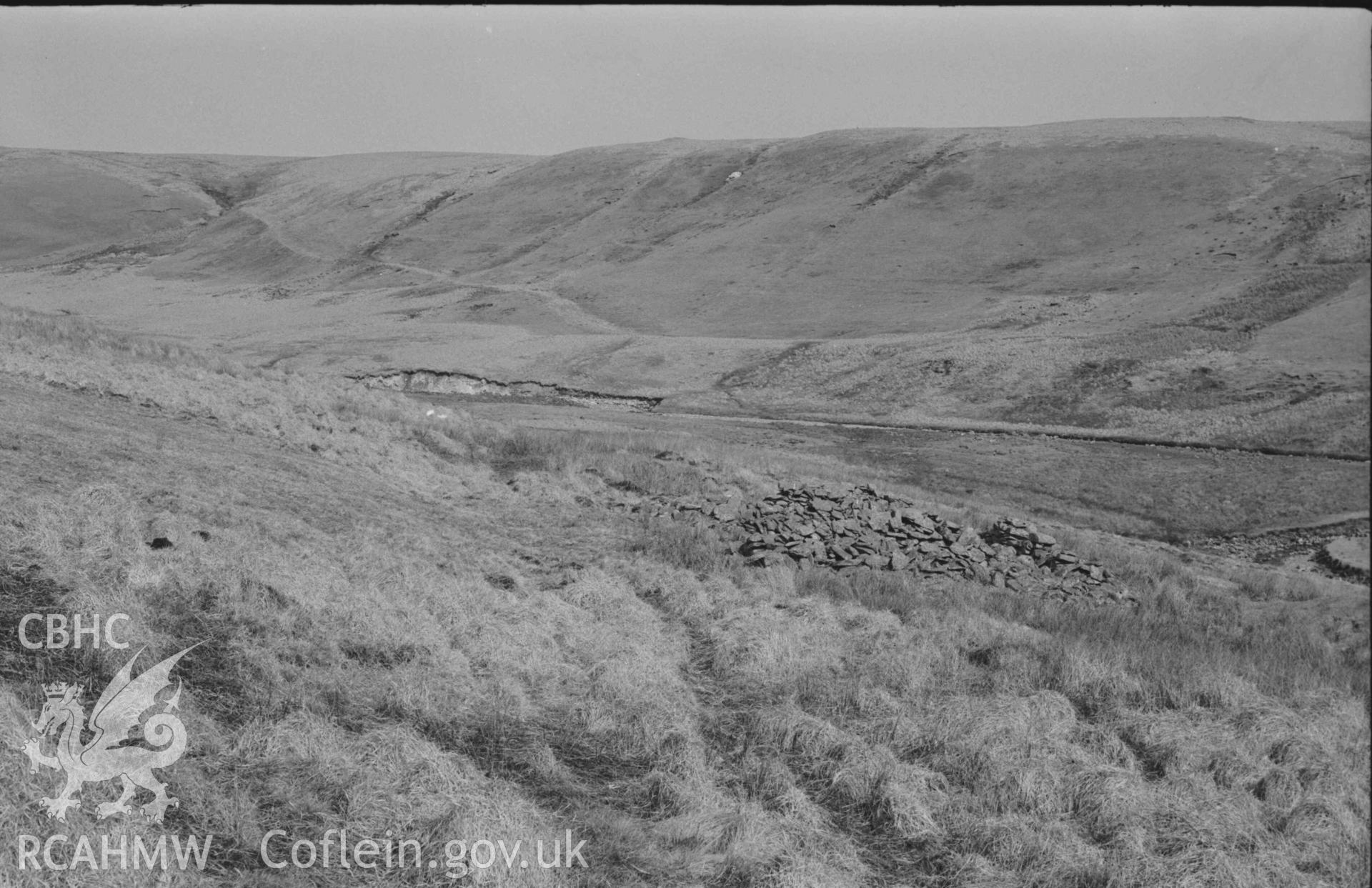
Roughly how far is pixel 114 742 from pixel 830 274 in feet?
210

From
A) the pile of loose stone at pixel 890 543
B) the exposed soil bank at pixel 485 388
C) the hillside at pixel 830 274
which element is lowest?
the pile of loose stone at pixel 890 543

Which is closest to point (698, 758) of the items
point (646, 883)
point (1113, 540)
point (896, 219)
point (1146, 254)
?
point (646, 883)

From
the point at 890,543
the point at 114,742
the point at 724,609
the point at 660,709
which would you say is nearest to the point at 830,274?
the point at 890,543

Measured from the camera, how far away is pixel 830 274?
67250mm

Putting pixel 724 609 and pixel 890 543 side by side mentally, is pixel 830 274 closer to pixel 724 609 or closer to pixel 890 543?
pixel 890 543

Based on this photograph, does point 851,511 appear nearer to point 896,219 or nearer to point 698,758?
point 698,758

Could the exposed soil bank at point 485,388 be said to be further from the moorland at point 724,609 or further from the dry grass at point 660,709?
the dry grass at point 660,709

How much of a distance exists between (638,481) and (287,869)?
15512 millimetres

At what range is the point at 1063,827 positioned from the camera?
739 cm

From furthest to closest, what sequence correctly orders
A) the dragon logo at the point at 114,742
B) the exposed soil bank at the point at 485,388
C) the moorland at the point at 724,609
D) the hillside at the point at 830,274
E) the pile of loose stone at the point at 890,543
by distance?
the exposed soil bank at the point at 485,388
the hillside at the point at 830,274
the pile of loose stone at the point at 890,543
the moorland at the point at 724,609
the dragon logo at the point at 114,742

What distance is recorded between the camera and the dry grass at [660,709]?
22.2 ft

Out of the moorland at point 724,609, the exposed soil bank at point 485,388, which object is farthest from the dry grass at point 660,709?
the exposed soil bank at point 485,388

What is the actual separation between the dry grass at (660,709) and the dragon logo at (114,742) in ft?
0.38

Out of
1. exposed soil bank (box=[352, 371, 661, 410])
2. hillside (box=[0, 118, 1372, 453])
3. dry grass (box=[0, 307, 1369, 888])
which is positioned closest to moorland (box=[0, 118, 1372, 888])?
dry grass (box=[0, 307, 1369, 888])
